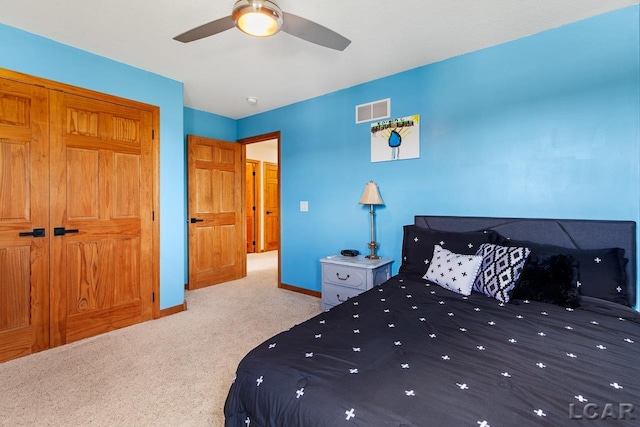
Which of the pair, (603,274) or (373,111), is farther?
(373,111)

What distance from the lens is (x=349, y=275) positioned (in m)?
2.85

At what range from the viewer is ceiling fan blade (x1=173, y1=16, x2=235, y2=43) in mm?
1663

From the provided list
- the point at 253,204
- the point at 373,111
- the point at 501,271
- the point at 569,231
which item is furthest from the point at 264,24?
the point at 253,204

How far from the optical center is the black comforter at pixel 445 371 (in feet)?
2.85

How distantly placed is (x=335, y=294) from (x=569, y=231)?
77.9 inches

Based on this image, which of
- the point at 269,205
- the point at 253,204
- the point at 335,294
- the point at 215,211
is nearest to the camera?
the point at 335,294

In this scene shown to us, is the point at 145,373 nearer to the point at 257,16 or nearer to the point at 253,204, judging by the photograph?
the point at 257,16

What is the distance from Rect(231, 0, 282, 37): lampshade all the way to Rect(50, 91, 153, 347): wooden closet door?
5.93ft

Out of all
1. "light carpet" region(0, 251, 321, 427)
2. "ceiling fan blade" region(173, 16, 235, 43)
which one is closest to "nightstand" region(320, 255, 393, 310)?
"light carpet" region(0, 251, 321, 427)

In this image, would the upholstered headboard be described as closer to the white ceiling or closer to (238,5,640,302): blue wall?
(238,5,640,302): blue wall

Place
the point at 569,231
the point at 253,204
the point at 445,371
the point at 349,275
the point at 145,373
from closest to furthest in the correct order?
the point at 445,371
the point at 145,373
the point at 569,231
the point at 349,275
the point at 253,204

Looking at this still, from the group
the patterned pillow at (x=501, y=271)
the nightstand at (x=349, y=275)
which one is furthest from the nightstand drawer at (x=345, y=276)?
the patterned pillow at (x=501, y=271)

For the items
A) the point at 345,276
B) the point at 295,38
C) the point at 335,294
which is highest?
the point at 295,38

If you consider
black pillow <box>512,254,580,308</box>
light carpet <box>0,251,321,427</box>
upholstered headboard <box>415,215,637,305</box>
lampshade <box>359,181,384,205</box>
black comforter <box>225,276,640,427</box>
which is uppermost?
lampshade <box>359,181,384,205</box>
